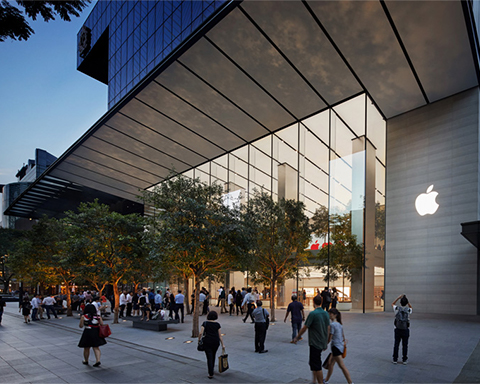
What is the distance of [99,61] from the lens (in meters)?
43.9

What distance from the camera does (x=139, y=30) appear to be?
93.6ft

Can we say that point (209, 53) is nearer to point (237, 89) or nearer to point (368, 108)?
point (237, 89)

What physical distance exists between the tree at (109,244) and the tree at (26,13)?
49.3 ft

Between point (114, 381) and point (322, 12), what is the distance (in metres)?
15.0

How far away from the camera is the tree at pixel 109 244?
62.1 feet

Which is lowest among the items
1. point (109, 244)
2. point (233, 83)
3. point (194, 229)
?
point (109, 244)

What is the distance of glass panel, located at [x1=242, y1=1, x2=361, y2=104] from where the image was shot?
15.5 m

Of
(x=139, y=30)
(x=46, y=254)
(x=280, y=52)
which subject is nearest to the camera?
(x=280, y=52)

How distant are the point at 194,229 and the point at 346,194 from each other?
39.5 feet

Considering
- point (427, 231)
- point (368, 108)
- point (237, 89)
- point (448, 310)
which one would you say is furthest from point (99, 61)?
point (448, 310)

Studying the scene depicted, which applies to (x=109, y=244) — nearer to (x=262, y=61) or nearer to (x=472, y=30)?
(x=262, y=61)

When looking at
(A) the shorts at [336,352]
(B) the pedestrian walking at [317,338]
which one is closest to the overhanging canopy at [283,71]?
(B) the pedestrian walking at [317,338]

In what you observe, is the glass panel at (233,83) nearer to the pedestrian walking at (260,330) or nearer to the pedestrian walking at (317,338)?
the pedestrian walking at (260,330)

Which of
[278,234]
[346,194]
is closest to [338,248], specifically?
[346,194]
